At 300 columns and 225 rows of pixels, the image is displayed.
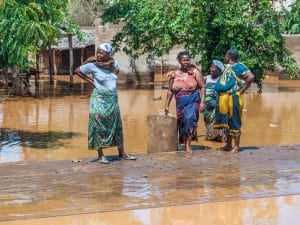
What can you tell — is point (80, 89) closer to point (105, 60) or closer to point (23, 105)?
point (23, 105)

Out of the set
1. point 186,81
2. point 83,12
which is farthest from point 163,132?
point 83,12

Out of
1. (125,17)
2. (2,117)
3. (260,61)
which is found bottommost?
(2,117)

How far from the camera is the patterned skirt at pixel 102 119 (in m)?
7.21

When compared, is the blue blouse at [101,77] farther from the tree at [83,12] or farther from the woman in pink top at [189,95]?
the tree at [83,12]

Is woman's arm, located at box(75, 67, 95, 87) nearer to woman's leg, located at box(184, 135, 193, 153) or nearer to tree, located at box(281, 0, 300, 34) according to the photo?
woman's leg, located at box(184, 135, 193, 153)

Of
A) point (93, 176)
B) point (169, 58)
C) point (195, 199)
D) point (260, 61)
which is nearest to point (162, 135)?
point (93, 176)

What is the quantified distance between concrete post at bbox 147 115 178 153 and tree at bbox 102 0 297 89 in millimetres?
8212

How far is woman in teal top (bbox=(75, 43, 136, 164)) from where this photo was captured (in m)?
7.21

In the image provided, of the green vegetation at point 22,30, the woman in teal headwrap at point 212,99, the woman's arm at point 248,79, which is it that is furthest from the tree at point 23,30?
the woman's arm at point 248,79

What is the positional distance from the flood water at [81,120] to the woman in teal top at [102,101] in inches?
113

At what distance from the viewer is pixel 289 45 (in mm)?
26750

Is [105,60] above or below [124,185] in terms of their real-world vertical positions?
above

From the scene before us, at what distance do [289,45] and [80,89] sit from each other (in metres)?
10.0

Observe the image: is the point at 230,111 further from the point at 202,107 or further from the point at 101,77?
the point at 101,77
